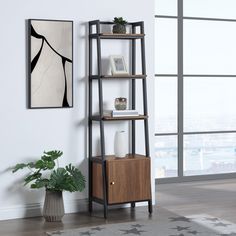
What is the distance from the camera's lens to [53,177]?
5.63 m

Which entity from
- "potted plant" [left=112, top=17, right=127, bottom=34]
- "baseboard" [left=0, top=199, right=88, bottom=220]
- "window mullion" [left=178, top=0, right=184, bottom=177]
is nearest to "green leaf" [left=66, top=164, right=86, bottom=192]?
"baseboard" [left=0, top=199, right=88, bottom=220]

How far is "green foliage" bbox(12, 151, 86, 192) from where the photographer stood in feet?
18.4

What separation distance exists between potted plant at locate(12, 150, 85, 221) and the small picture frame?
37.4 inches

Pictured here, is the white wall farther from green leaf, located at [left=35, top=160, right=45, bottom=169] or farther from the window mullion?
the window mullion

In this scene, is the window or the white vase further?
the window

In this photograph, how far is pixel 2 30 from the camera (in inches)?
223

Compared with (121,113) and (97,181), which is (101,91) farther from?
(97,181)

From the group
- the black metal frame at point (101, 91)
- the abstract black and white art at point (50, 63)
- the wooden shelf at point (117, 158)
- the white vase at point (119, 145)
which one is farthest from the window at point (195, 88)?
the abstract black and white art at point (50, 63)

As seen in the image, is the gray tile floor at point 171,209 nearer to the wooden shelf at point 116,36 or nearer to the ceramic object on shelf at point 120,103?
the ceramic object on shelf at point 120,103

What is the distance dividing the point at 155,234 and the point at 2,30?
89.0 inches

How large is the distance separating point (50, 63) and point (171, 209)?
6.06 feet

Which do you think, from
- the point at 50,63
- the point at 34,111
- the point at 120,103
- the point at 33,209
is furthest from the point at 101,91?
the point at 33,209

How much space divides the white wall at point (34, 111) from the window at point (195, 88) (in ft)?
4.81

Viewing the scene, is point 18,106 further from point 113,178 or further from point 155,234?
point 155,234
